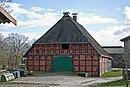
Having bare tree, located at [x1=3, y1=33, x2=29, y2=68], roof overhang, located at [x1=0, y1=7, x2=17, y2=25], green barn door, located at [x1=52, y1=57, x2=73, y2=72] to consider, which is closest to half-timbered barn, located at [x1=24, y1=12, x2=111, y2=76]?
green barn door, located at [x1=52, y1=57, x2=73, y2=72]

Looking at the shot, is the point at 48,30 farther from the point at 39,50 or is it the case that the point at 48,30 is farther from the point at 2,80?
the point at 2,80

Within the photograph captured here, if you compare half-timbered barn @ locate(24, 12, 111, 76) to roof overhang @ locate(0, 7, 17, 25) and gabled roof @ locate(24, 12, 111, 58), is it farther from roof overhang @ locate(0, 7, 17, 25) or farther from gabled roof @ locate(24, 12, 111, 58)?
roof overhang @ locate(0, 7, 17, 25)

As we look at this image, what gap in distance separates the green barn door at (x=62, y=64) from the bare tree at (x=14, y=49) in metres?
20.7

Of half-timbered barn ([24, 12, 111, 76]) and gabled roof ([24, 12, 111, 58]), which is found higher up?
gabled roof ([24, 12, 111, 58])

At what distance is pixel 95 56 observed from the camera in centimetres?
4559

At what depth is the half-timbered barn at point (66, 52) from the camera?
45.9 meters

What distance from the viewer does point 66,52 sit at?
46688mm

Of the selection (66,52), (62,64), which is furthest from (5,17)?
(66,52)

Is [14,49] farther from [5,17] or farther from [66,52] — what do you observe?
[5,17]

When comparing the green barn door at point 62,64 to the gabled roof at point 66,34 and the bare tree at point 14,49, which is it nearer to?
the gabled roof at point 66,34

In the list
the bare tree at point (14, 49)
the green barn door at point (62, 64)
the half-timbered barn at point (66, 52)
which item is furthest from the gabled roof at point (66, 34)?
the bare tree at point (14, 49)

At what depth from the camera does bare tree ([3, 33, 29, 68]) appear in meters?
65.9

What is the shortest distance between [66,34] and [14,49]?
22.9 meters

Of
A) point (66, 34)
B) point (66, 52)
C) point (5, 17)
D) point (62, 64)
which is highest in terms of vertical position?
point (66, 34)
